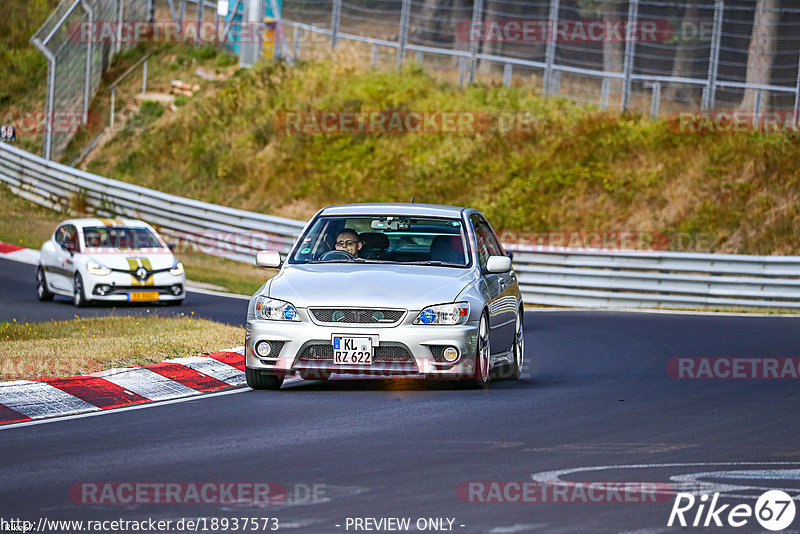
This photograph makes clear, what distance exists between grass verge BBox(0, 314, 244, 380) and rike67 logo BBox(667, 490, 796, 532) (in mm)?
6423

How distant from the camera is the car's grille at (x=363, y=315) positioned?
11.1m

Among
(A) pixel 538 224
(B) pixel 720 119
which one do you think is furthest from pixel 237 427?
(B) pixel 720 119

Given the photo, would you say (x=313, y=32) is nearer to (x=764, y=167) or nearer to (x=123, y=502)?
(x=764, y=167)

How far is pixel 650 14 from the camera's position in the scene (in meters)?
32.8

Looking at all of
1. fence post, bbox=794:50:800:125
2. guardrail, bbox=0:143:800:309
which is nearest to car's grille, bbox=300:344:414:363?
guardrail, bbox=0:143:800:309

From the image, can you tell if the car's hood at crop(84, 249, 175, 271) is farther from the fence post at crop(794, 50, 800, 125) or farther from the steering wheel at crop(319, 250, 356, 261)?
the fence post at crop(794, 50, 800, 125)

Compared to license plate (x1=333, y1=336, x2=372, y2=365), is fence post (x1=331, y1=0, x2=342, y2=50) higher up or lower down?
higher up

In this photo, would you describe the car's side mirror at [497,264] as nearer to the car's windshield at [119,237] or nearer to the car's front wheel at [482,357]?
the car's front wheel at [482,357]

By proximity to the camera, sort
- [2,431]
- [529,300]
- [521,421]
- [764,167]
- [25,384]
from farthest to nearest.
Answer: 1. [764,167]
2. [529,300]
3. [25,384]
4. [521,421]
5. [2,431]

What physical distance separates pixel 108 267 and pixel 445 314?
12.1 m

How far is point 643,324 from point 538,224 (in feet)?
32.5

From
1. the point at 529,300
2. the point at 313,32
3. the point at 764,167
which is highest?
the point at 313,32

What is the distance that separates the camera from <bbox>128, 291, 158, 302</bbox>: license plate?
22328mm

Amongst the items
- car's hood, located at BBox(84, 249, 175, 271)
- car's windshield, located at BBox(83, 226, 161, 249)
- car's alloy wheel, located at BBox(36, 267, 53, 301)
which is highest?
car's windshield, located at BBox(83, 226, 161, 249)
